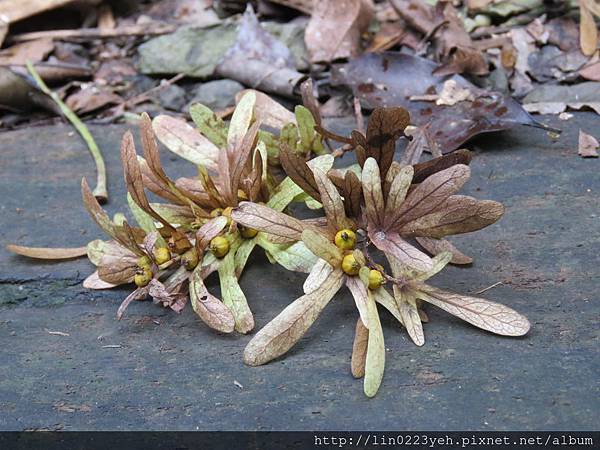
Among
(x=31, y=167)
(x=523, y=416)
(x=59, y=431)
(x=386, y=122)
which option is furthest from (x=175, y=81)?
(x=523, y=416)

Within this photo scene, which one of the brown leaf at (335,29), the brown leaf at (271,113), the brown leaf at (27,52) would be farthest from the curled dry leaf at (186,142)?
the brown leaf at (27,52)

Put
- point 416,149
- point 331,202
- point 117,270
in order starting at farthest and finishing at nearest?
point 416,149, point 117,270, point 331,202

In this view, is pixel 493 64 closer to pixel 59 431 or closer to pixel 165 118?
pixel 165 118

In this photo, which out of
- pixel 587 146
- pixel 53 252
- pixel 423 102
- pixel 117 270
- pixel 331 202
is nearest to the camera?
pixel 331 202

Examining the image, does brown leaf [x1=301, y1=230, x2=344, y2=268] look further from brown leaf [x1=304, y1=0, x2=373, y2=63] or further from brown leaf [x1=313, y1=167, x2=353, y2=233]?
brown leaf [x1=304, y1=0, x2=373, y2=63]

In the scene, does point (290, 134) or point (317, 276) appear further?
point (290, 134)

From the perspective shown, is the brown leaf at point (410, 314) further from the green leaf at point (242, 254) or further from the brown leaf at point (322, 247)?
the green leaf at point (242, 254)

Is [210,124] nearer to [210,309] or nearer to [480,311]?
[210,309]

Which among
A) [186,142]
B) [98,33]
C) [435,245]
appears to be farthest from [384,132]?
[98,33]
